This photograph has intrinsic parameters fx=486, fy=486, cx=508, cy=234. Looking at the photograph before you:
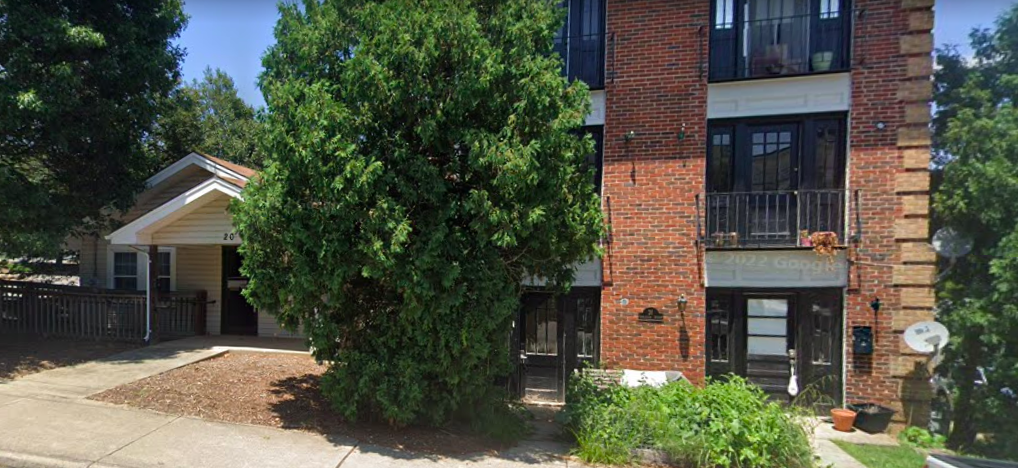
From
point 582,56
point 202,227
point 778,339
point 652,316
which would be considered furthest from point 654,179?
point 202,227

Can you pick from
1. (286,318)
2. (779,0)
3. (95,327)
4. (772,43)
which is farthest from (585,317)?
(95,327)

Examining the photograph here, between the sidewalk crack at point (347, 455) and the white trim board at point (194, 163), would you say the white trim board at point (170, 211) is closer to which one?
the white trim board at point (194, 163)

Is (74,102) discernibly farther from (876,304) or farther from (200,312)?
(876,304)

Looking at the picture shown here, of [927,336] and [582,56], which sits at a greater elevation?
[582,56]

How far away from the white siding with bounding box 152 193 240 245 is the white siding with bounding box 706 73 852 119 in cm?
867

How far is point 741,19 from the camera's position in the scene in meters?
7.60

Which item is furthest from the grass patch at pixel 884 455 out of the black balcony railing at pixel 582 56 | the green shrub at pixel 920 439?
the black balcony railing at pixel 582 56

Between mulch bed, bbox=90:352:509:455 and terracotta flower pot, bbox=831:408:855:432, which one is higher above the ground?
mulch bed, bbox=90:352:509:455

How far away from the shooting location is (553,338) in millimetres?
8133

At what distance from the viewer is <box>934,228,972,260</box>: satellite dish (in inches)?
254

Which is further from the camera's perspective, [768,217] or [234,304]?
[234,304]

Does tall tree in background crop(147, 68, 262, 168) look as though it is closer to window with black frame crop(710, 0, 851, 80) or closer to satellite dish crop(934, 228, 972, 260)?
window with black frame crop(710, 0, 851, 80)

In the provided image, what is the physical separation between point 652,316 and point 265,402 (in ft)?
18.6

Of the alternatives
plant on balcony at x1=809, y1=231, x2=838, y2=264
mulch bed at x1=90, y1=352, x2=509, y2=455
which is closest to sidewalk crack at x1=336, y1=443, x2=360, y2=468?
mulch bed at x1=90, y1=352, x2=509, y2=455
